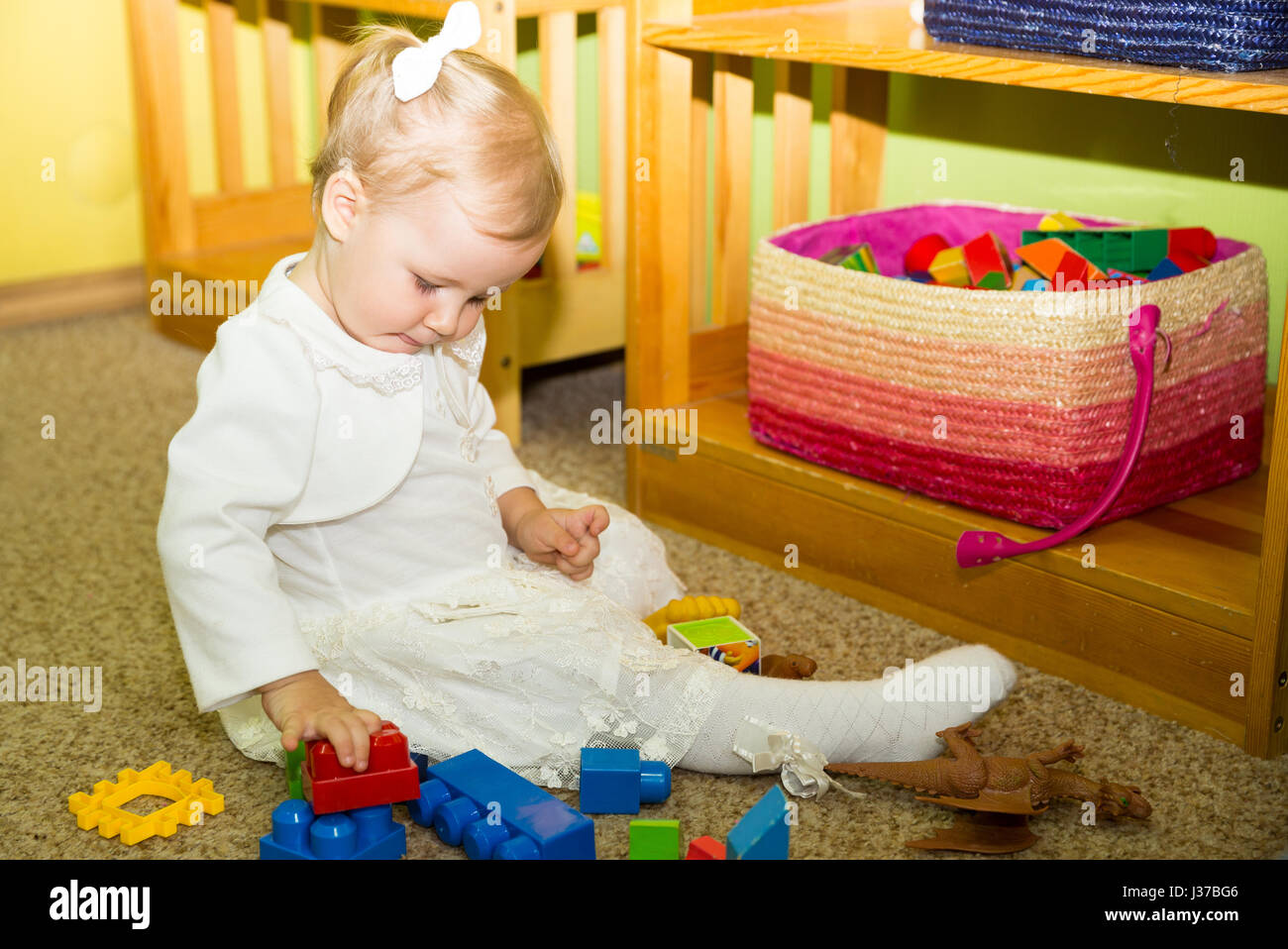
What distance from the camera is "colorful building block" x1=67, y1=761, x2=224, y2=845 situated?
91 cm

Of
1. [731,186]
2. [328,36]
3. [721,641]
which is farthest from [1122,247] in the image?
[328,36]

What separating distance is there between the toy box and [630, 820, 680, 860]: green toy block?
0.72 ft

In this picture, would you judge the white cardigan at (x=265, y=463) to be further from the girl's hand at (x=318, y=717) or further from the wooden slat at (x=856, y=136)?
the wooden slat at (x=856, y=136)

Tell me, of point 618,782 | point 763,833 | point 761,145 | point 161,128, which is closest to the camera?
point 763,833

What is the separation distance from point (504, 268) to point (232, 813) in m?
0.40

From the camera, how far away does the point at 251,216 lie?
207cm

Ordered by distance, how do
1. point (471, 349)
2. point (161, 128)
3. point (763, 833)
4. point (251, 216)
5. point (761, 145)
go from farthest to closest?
1. point (251, 216)
2. point (161, 128)
3. point (761, 145)
4. point (471, 349)
5. point (763, 833)

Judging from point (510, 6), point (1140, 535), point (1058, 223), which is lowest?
point (1140, 535)

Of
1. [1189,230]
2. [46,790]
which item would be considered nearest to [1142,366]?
[1189,230]

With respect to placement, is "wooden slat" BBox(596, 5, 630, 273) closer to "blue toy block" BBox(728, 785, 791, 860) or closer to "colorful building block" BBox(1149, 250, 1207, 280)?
"colorful building block" BBox(1149, 250, 1207, 280)

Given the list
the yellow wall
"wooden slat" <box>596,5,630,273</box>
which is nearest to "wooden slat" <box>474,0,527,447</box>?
"wooden slat" <box>596,5,630,273</box>

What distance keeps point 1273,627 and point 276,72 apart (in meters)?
1.57

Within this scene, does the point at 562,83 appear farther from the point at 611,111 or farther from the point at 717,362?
the point at 717,362
